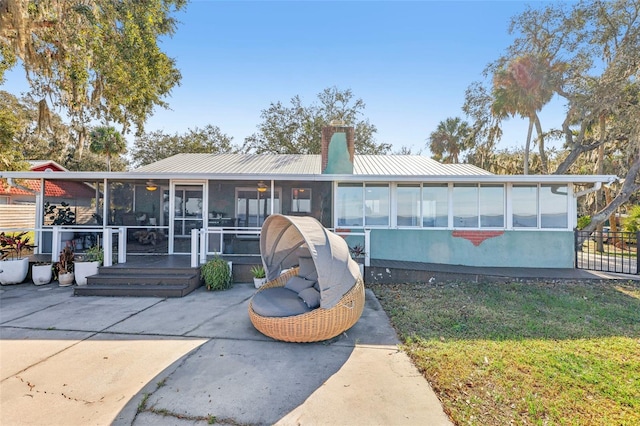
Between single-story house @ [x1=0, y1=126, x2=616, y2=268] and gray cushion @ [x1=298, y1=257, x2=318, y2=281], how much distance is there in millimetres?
2891

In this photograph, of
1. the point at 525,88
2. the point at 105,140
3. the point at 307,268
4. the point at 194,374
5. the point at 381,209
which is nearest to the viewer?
the point at 194,374

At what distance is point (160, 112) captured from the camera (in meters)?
11.0

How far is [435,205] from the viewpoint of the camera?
955 cm

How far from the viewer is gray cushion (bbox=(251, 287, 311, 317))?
183 inches

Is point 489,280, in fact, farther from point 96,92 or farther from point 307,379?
point 96,92

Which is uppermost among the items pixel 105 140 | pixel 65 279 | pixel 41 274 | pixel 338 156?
pixel 105 140

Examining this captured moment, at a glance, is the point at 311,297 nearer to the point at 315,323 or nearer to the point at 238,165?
the point at 315,323

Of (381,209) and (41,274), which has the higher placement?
(381,209)

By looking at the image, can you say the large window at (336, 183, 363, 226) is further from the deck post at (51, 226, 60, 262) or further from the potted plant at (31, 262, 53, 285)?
the potted plant at (31, 262, 53, 285)

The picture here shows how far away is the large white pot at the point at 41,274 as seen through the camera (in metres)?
7.91

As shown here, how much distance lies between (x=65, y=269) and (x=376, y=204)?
339 inches

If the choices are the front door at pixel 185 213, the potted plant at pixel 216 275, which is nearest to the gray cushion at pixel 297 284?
the potted plant at pixel 216 275

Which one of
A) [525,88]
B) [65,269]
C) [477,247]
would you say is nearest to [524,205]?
[477,247]

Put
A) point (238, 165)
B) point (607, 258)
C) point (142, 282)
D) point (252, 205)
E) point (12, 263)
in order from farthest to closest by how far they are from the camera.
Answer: point (238, 165) → point (607, 258) → point (252, 205) → point (12, 263) → point (142, 282)
